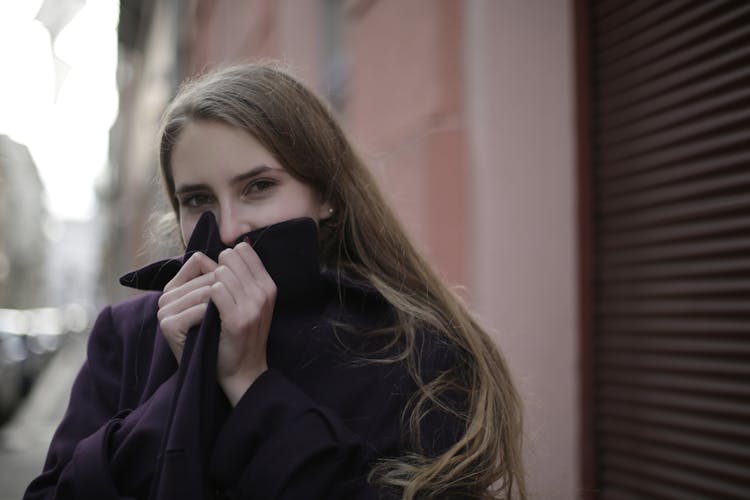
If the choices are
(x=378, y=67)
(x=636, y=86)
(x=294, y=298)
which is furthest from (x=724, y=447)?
(x=378, y=67)

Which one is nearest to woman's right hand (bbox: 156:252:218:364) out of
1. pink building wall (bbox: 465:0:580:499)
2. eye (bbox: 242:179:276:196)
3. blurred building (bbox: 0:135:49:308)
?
eye (bbox: 242:179:276:196)

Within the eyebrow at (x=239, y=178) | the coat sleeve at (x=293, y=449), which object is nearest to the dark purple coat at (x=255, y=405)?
the coat sleeve at (x=293, y=449)

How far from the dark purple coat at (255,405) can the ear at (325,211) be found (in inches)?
7.9

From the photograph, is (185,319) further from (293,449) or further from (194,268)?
(293,449)

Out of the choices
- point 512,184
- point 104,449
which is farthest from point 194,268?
point 512,184

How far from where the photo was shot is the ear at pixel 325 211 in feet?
6.05

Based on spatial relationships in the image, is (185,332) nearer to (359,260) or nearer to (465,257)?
(359,260)

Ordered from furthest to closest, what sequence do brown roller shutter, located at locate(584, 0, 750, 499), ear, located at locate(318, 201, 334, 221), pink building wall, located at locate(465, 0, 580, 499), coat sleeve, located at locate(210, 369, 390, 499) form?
pink building wall, located at locate(465, 0, 580, 499) < brown roller shutter, located at locate(584, 0, 750, 499) < ear, located at locate(318, 201, 334, 221) < coat sleeve, located at locate(210, 369, 390, 499)

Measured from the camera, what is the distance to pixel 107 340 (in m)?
1.81

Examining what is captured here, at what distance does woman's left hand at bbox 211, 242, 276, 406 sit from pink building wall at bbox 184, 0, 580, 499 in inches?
59.4

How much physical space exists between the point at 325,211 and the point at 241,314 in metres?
0.52

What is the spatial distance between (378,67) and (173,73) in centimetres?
987

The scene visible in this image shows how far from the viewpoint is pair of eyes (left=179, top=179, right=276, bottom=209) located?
1.64 metres

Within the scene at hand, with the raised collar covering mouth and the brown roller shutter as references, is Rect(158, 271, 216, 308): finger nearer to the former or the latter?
the raised collar covering mouth
